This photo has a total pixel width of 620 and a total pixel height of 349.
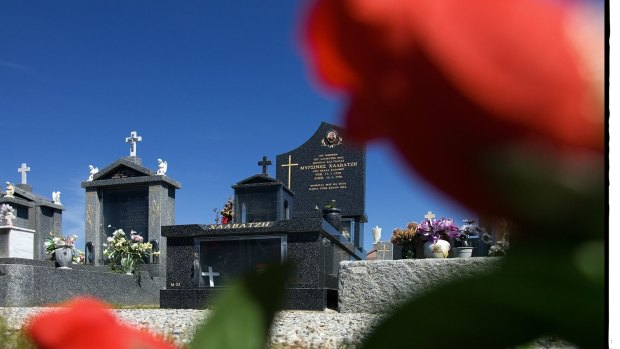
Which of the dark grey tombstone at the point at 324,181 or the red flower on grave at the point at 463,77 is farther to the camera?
the dark grey tombstone at the point at 324,181

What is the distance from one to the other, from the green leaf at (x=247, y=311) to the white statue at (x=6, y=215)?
10521 millimetres

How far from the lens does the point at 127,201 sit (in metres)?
10.3

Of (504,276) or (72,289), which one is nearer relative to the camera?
(504,276)

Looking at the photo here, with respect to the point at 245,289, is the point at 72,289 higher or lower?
lower

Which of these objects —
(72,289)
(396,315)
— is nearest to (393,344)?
(396,315)

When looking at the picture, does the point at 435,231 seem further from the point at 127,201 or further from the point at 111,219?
the point at 111,219

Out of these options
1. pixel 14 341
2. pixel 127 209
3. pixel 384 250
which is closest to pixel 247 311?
pixel 14 341

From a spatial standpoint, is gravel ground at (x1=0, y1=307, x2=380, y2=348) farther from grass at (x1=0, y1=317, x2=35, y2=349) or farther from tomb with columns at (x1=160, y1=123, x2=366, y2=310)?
tomb with columns at (x1=160, y1=123, x2=366, y2=310)

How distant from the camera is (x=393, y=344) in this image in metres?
0.09

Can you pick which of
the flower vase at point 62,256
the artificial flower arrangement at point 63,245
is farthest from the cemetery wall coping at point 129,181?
the flower vase at point 62,256

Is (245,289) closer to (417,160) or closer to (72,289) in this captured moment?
(417,160)

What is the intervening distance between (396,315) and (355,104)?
3 centimetres

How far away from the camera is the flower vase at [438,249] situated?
16.2ft

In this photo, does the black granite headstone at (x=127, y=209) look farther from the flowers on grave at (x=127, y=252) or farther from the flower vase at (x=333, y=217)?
the flower vase at (x=333, y=217)
